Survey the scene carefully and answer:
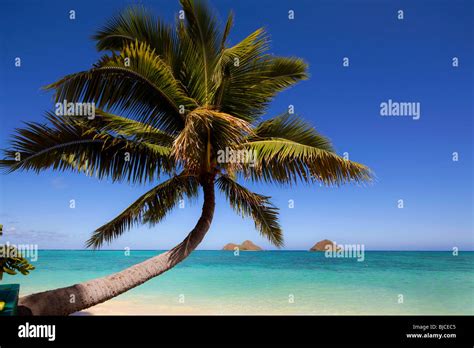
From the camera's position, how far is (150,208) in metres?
7.50

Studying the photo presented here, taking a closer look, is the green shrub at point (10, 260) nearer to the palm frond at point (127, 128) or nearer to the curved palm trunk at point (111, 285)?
A: the curved palm trunk at point (111, 285)

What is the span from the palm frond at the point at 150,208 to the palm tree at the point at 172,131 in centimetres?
2

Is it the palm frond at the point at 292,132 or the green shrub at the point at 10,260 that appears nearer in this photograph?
the green shrub at the point at 10,260

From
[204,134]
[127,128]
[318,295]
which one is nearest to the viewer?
[204,134]

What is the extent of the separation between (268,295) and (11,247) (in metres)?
17.2

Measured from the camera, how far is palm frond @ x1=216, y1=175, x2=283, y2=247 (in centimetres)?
802

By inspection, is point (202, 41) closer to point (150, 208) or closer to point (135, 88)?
point (135, 88)


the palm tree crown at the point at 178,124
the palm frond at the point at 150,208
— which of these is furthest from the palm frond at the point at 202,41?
the palm frond at the point at 150,208

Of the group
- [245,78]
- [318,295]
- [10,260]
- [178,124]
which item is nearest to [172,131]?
[178,124]

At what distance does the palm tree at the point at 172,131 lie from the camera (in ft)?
20.6

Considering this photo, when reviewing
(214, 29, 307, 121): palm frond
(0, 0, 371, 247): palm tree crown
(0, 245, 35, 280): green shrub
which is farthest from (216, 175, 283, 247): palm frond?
(0, 245, 35, 280): green shrub

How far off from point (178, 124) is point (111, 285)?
3.03 meters

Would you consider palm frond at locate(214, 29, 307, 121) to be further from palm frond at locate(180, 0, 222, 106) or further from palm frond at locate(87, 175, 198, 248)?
palm frond at locate(87, 175, 198, 248)
